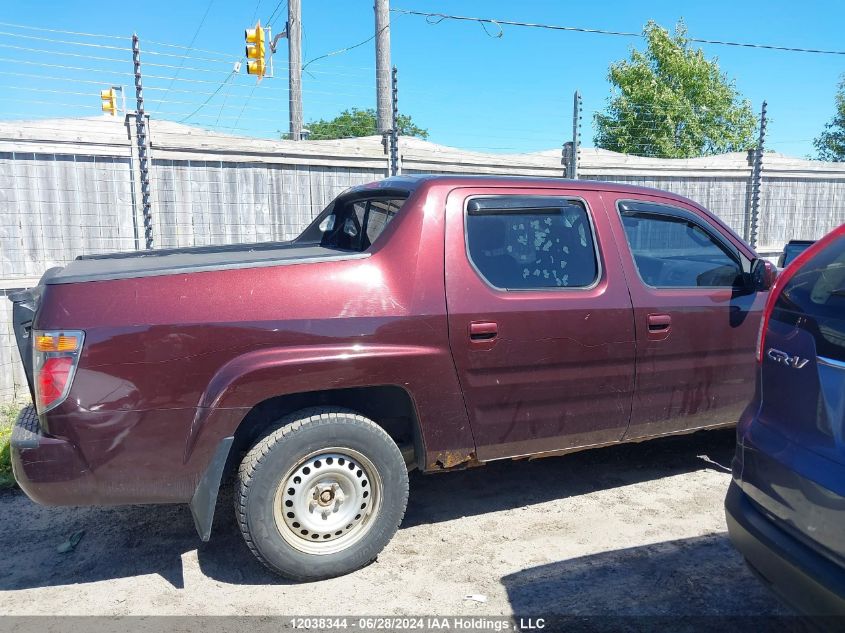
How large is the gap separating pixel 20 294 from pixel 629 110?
68.3 ft

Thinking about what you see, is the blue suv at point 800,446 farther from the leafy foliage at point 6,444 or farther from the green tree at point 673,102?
the green tree at point 673,102

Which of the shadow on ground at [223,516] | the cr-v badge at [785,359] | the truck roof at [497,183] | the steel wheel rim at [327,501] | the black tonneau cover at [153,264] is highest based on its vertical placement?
the truck roof at [497,183]

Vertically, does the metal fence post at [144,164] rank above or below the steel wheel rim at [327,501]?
above

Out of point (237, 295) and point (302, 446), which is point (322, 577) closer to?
point (302, 446)

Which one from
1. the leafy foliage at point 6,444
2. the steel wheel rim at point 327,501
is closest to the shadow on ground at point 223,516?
the leafy foliage at point 6,444

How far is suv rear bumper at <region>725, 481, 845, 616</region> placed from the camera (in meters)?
2.22

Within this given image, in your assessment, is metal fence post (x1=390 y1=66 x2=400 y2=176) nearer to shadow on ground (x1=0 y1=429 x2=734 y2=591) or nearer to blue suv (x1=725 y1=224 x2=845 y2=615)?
shadow on ground (x1=0 y1=429 x2=734 y2=591)

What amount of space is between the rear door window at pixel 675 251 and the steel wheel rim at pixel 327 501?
2030mm

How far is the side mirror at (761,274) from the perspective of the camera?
4250 millimetres

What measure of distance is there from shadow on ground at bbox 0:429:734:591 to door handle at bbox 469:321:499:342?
1240 millimetres

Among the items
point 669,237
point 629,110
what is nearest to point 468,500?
point 669,237

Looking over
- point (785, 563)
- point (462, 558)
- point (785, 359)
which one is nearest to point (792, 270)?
point (785, 359)

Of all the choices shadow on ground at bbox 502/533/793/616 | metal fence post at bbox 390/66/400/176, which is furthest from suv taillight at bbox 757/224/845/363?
metal fence post at bbox 390/66/400/176

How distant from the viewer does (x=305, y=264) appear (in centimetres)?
324
